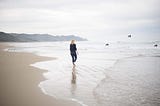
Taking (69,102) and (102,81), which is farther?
(102,81)

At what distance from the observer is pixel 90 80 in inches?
357

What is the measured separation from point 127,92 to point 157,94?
Result: 3.26 feet

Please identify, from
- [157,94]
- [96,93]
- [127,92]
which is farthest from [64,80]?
[157,94]

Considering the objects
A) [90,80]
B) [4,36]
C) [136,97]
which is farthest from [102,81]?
[4,36]

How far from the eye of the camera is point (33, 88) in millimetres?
7621

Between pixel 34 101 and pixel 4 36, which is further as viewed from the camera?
pixel 4 36

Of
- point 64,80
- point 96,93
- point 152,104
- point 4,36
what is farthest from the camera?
point 4,36

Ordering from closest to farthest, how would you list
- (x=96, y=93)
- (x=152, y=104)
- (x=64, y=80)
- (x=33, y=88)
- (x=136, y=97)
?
(x=152, y=104) < (x=136, y=97) < (x=96, y=93) < (x=33, y=88) < (x=64, y=80)

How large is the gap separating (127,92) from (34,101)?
3.22 m

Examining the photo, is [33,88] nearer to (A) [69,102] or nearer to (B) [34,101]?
(B) [34,101]

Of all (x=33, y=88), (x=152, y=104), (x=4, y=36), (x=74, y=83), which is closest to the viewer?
(x=152, y=104)

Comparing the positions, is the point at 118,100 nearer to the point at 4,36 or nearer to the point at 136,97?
the point at 136,97

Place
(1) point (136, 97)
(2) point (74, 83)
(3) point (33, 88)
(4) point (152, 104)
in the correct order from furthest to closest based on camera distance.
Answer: (2) point (74, 83)
(3) point (33, 88)
(1) point (136, 97)
(4) point (152, 104)

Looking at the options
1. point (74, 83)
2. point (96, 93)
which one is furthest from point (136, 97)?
point (74, 83)
